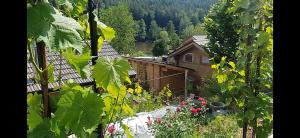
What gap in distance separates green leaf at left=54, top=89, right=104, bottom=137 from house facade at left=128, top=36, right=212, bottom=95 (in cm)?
1863

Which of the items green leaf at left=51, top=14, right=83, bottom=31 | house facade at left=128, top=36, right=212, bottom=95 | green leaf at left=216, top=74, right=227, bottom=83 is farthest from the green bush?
house facade at left=128, top=36, right=212, bottom=95

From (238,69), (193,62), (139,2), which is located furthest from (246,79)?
(139,2)

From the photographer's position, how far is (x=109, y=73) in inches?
46.0

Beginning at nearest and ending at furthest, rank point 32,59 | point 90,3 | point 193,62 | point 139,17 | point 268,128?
point 32,59 → point 90,3 → point 268,128 → point 193,62 → point 139,17

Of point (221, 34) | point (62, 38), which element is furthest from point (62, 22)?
point (221, 34)

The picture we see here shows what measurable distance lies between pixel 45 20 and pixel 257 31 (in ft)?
7.95

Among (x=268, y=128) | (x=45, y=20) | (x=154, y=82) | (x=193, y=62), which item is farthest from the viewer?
(x=154, y=82)

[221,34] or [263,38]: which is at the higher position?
[221,34]

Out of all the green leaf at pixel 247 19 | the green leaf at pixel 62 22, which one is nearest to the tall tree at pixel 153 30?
the green leaf at pixel 247 19

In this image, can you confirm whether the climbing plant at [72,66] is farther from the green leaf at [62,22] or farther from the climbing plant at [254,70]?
the climbing plant at [254,70]

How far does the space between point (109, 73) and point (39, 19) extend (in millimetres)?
448

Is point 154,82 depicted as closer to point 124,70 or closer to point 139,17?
point 124,70

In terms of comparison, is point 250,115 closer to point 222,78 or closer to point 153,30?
point 222,78
